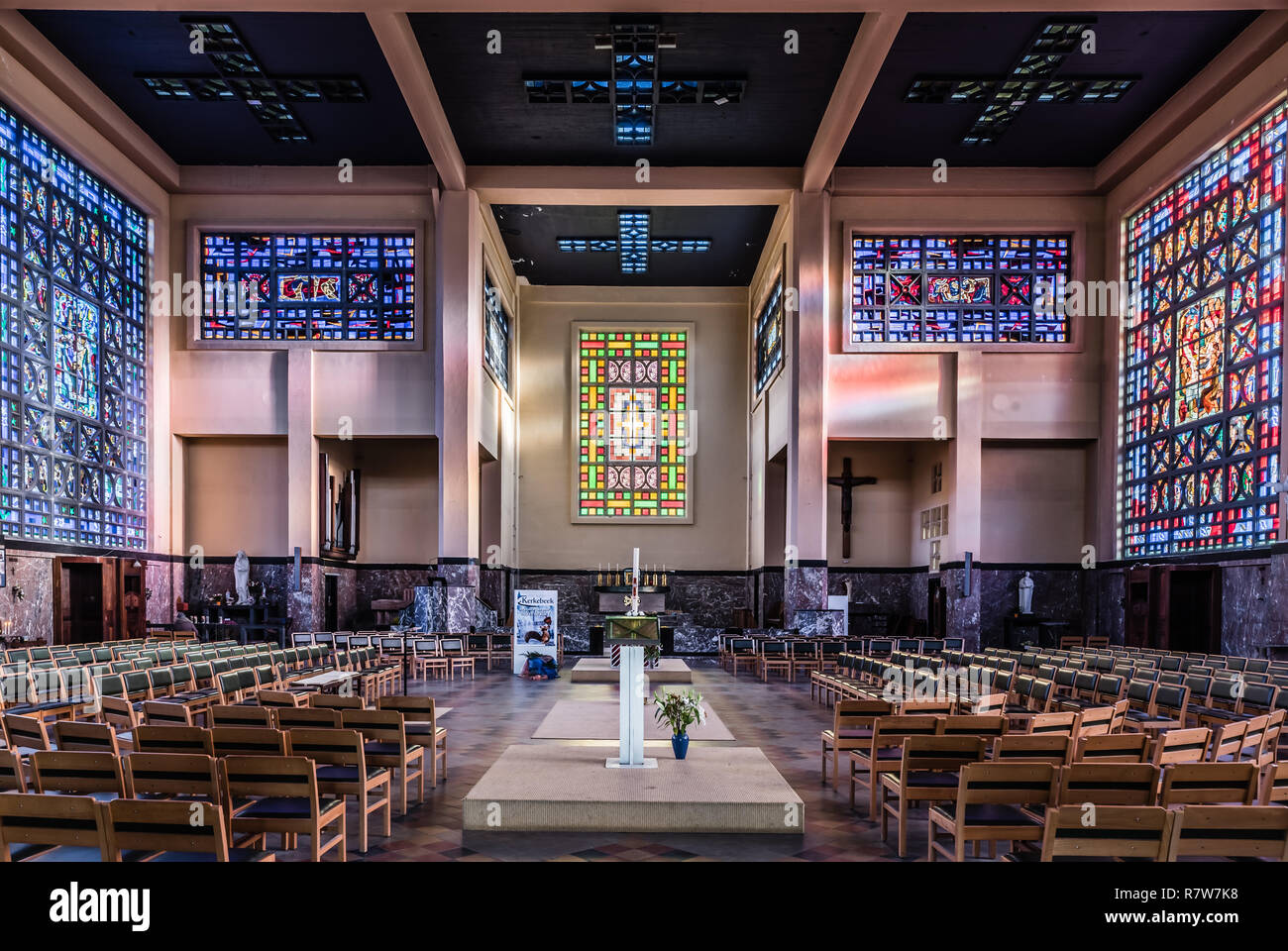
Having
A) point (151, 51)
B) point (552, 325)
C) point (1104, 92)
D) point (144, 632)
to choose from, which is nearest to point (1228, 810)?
point (1104, 92)

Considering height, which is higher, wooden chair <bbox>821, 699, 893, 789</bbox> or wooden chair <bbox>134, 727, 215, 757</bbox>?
wooden chair <bbox>134, 727, 215, 757</bbox>

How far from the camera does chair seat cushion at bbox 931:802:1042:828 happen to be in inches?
166

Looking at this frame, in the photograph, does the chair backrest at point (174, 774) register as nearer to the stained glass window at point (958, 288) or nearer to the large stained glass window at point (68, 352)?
the large stained glass window at point (68, 352)

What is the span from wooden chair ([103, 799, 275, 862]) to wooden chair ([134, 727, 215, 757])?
5.48 ft

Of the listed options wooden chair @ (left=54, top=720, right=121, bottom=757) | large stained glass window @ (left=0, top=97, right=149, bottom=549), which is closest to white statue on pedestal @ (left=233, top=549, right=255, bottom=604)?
large stained glass window @ (left=0, top=97, right=149, bottom=549)

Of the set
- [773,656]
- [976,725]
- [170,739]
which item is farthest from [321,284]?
[976,725]

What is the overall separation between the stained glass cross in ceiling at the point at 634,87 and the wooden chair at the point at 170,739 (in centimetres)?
1193

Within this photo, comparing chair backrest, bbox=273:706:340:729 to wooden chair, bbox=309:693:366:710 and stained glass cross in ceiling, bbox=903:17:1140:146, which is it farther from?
stained glass cross in ceiling, bbox=903:17:1140:146

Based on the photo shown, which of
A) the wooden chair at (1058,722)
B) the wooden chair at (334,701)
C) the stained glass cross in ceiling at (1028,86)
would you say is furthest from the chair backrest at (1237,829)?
the stained glass cross in ceiling at (1028,86)

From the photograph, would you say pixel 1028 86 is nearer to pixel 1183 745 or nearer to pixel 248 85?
pixel 248 85

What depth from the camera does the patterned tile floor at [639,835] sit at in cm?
485

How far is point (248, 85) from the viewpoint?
50.4 ft
